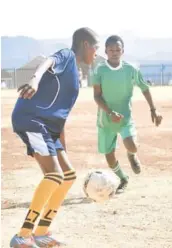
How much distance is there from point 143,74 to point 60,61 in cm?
4110

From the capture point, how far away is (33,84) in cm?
491

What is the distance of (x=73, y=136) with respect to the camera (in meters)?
14.3

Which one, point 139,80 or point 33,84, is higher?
point 33,84

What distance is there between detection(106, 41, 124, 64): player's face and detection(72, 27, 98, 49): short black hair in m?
1.87

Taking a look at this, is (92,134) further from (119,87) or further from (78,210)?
(78,210)

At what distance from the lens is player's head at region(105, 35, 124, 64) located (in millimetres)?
7496

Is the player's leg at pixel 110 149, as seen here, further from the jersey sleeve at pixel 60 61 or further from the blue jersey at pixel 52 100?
the jersey sleeve at pixel 60 61

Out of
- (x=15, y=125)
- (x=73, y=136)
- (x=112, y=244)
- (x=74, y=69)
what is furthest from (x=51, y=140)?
(x=73, y=136)

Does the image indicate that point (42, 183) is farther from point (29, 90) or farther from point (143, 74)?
point (143, 74)

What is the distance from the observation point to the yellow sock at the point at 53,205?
542cm

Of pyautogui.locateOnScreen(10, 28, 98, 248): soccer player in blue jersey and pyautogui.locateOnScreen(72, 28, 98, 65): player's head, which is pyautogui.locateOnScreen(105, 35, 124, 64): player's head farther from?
pyautogui.locateOnScreen(10, 28, 98, 248): soccer player in blue jersey

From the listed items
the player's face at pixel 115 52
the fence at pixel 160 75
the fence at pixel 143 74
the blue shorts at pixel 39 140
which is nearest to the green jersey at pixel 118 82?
the player's face at pixel 115 52

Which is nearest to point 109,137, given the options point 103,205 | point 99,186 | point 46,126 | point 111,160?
point 111,160

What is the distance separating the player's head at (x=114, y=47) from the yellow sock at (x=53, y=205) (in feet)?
7.93
